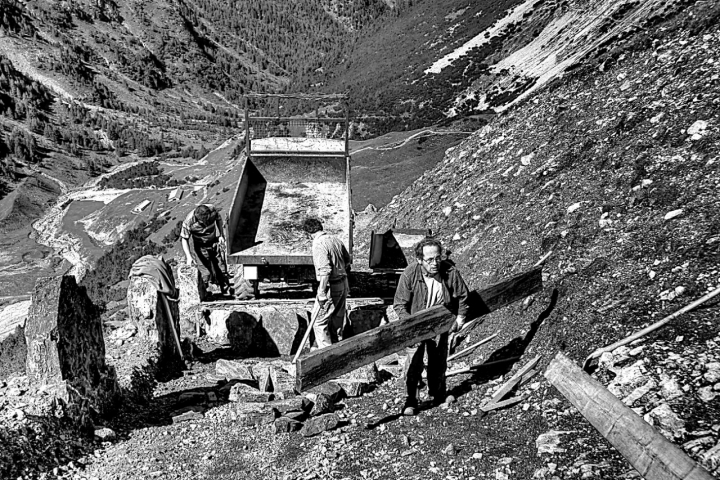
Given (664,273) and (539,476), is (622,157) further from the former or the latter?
(539,476)

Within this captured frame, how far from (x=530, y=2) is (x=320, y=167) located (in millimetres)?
41388

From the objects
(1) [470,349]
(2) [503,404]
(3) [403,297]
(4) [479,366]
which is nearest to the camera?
(2) [503,404]

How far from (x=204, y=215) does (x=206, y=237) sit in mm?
361

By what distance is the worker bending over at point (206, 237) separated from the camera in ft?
31.8

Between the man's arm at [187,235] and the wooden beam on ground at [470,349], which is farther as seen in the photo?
the man's arm at [187,235]

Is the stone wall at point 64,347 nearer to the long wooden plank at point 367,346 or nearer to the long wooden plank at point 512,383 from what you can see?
the long wooden plank at point 367,346

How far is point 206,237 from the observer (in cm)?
984

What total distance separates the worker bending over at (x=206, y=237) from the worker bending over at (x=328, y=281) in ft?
8.37

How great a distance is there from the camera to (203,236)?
9.84 metres

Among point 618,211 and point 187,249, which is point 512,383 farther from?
point 187,249

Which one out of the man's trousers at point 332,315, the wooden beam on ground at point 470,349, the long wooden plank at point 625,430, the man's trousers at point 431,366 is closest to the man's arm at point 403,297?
the man's trousers at point 431,366

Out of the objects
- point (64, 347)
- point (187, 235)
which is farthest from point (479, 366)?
point (187, 235)

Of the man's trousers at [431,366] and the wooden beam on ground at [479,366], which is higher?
the man's trousers at [431,366]

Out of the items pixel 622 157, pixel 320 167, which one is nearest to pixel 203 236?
pixel 320 167
